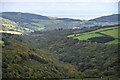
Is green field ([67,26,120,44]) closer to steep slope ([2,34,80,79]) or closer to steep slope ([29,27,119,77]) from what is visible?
steep slope ([29,27,119,77])

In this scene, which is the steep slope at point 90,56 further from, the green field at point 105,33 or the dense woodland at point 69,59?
the green field at point 105,33

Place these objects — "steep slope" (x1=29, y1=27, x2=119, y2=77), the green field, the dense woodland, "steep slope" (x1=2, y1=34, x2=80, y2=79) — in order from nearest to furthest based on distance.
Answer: "steep slope" (x1=2, y1=34, x2=80, y2=79) → the dense woodland → "steep slope" (x1=29, y1=27, x2=119, y2=77) → the green field

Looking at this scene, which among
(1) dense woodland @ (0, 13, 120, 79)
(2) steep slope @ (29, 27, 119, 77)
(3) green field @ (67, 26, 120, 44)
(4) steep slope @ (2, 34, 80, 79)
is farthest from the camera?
(3) green field @ (67, 26, 120, 44)

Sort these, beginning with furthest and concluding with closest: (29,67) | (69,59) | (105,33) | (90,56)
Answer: (69,59) → (105,33) → (90,56) → (29,67)

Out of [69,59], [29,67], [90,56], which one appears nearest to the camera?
[29,67]

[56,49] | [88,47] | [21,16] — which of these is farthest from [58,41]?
[21,16]

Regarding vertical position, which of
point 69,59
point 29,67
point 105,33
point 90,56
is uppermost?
point 105,33

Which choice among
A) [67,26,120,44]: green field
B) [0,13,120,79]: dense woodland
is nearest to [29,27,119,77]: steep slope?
[0,13,120,79]: dense woodland

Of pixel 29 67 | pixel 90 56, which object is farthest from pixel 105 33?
pixel 29 67

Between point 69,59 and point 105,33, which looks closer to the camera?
point 105,33

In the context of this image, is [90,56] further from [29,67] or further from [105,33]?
[29,67]

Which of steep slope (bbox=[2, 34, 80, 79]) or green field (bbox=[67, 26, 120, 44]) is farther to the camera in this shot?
green field (bbox=[67, 26, 120, 44])
